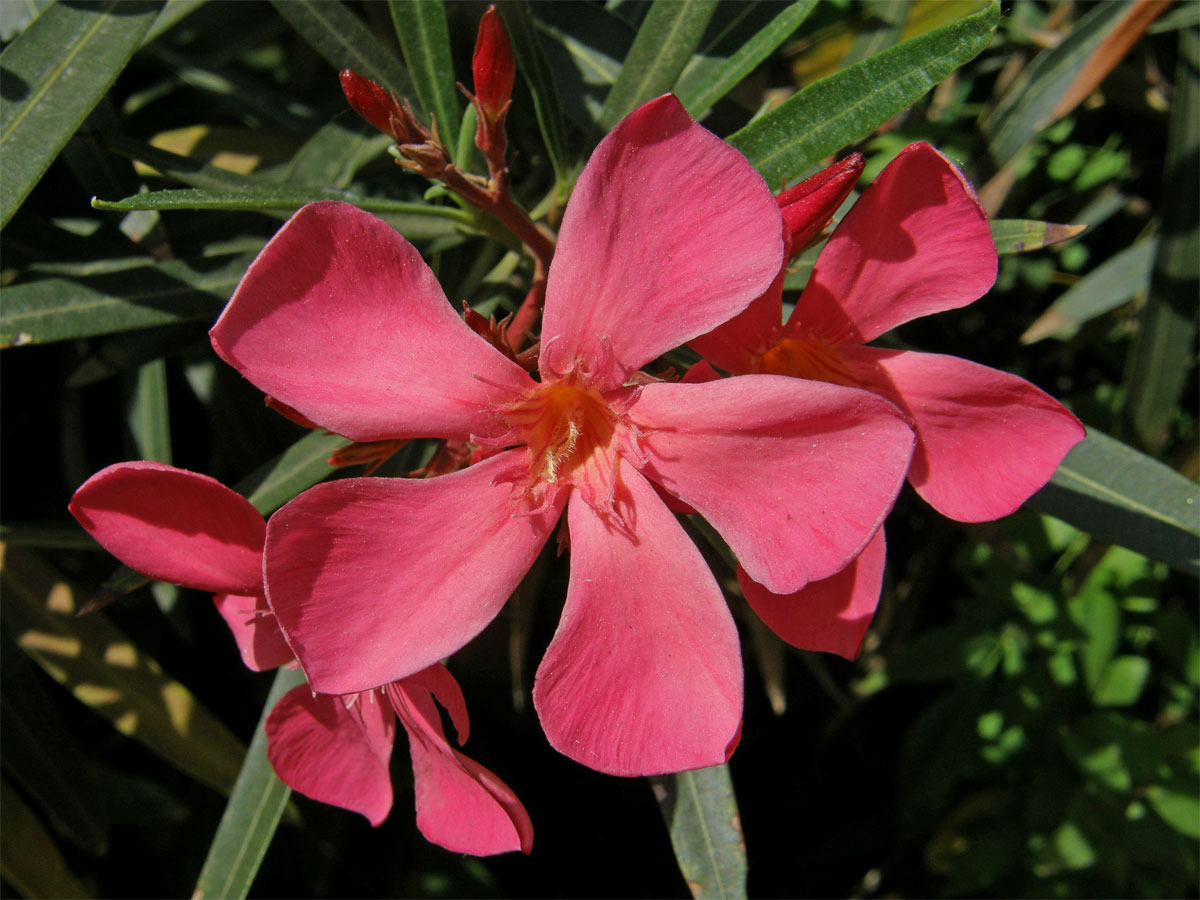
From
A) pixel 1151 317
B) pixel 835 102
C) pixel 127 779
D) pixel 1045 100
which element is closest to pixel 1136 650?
pixel 1151 317

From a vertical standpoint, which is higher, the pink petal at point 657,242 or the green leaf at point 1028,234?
the pink petal at point 657,242

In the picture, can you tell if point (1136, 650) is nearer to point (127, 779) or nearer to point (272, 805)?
point (272, 805)

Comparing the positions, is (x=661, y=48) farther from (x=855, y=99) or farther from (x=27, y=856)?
(x=27, y=856)

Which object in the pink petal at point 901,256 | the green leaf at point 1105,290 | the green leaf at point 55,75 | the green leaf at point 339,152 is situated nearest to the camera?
the pink petal at point 901,256

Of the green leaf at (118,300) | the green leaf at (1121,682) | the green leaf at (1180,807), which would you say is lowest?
the green leaf at (1180,807)

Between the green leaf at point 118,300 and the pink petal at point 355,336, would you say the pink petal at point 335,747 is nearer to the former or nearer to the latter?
the pink petal at point 355,336

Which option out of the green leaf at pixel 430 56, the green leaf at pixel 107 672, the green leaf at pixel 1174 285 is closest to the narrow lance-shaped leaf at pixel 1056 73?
the green leaf at pixel 1174 285

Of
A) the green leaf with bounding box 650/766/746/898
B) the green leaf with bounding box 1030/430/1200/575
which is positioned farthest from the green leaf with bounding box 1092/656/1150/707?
the green leaf with bounding box 650/766/746/898
